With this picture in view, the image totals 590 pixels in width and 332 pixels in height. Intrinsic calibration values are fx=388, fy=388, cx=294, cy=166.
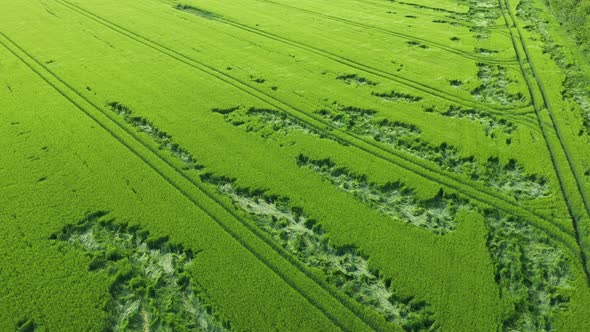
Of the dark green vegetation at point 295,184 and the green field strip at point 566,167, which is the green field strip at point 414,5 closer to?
the dark green vegetation at point 295,184

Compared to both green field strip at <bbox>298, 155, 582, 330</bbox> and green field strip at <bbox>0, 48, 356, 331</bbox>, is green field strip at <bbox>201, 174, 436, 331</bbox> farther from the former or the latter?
green field strip at <bbox>298, 155, 582, 330</bbox>

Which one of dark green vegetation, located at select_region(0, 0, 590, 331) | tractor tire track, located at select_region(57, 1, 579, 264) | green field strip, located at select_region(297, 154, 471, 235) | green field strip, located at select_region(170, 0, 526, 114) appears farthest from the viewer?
green field strip, located at select_region(170, 0, 526, 114)

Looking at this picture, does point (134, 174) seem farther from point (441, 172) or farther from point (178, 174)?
point (441, 172)

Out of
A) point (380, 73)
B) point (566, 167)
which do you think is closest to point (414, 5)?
point (380, 73)

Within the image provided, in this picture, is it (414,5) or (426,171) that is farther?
(414,5)

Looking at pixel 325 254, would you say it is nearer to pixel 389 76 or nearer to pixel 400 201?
pixel 400 201

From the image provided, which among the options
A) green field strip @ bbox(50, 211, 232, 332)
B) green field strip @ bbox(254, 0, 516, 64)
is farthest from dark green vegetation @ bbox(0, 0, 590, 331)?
green field strip @ bbox(254, 0, 516, 64)
